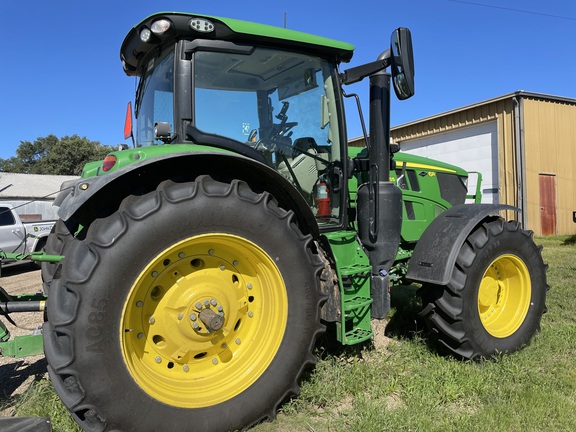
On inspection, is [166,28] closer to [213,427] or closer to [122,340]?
[122,340]

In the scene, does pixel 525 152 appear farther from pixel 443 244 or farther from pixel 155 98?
pixel 155 98

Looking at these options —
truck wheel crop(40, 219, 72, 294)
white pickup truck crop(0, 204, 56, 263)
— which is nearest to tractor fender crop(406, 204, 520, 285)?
truck wheel crop(40, 219, 72, 294)

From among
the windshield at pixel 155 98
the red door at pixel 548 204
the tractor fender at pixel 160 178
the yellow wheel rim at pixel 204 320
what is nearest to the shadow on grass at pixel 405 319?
the yellow wheel rim at pixel 204 320

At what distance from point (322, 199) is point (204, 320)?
1300 mm

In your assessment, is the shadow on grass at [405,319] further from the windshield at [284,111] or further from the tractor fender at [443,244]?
the windshield at [284,111]

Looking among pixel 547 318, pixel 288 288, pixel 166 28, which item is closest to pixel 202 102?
Result: pixel 166 28

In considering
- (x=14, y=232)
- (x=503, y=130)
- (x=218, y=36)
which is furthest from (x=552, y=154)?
(x=14, y=232)

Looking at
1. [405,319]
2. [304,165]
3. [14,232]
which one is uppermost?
[304,165]

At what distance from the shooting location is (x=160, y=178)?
8.02 feet

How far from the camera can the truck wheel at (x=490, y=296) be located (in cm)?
331

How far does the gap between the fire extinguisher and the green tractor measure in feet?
0.04

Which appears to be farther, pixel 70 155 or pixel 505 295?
pixel 70 155

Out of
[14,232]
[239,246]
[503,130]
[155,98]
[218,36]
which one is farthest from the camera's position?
[503,130]

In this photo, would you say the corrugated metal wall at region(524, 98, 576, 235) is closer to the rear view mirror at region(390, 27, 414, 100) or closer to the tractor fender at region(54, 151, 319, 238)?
the rear view mirror at region(390, 27, 414, 100)
